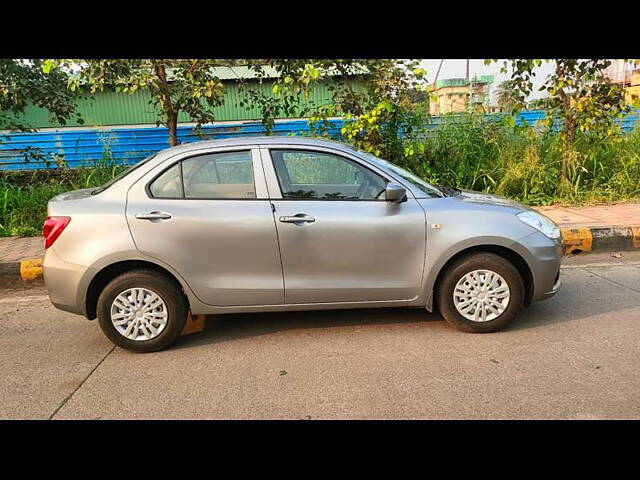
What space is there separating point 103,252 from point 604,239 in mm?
5737

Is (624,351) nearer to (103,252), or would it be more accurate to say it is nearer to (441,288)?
(441,288)

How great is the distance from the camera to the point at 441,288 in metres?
3.66

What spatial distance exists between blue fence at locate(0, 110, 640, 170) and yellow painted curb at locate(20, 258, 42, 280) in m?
3.45

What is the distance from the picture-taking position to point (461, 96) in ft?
30.8

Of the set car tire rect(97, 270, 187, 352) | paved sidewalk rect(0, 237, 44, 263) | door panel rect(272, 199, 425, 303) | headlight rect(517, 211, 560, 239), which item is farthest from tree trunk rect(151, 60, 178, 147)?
headlight rect(517, 211, 560, 239)

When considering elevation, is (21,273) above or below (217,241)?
below

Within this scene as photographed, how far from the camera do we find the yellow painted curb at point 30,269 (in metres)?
5.28

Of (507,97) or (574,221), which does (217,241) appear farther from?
(507,97)

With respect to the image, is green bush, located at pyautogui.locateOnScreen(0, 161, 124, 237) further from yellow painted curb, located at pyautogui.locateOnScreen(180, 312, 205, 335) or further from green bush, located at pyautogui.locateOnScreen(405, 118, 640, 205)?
green bush, located at pyautogui.locateOnScreen(405, 118, 640, 205)

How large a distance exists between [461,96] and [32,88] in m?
7.48

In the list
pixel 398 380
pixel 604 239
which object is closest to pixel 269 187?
pixel 398 380

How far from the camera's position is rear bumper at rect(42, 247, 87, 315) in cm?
341

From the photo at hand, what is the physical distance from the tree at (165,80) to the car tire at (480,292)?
4.61 metres

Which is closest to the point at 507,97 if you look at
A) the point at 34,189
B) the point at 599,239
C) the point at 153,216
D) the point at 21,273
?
the point at 599,239
